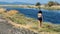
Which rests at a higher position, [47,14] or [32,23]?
[47,14]

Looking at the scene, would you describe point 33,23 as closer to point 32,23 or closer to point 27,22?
point 32,23

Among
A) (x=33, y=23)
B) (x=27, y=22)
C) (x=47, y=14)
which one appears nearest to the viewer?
(x=33, y=23)

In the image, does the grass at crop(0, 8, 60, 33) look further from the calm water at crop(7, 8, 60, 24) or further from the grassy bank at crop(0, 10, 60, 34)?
the calm water at crop(7, 8, 60, 24)

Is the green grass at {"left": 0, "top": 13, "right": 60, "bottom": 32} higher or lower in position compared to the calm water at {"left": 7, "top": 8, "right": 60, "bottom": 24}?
lower

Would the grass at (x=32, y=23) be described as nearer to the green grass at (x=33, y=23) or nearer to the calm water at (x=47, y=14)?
the green grass at (x=33, y=23)

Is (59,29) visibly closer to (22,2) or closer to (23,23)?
(23,23)

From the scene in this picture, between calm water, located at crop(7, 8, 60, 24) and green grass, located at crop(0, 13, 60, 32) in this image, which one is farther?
calm water, located at crop(7, 8, 60, 24)

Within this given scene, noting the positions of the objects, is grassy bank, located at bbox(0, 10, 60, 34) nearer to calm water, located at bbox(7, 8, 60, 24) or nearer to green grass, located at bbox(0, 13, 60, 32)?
green grass, located at bbox(0, 13, 60, 32)

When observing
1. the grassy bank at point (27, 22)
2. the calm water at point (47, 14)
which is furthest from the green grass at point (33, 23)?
the calm water at point (47, 14)

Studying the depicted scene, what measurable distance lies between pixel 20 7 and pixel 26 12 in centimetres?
49

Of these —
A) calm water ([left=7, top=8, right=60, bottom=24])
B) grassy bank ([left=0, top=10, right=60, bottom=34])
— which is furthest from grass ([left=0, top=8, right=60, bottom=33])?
calm water ([left=7, top=8, right=60, bottom=24])

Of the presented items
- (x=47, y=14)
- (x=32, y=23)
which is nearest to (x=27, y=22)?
(x=32, y=23)

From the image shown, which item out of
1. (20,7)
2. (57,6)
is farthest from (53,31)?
(20,7)

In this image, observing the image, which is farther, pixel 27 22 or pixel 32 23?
pixel 27 22
